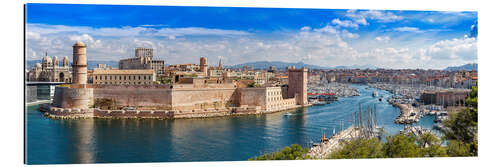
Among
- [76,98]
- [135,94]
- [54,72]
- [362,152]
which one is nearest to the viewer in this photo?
[362,152]

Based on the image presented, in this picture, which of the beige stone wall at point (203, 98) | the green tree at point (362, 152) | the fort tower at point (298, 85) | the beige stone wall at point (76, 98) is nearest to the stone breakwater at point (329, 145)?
the green tree at point (362, 152)

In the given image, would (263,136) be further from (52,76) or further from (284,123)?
(52,76)

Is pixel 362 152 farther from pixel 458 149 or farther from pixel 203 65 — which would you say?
pixel 203 65

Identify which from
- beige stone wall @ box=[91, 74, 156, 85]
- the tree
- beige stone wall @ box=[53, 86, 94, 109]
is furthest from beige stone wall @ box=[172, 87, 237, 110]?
the tree

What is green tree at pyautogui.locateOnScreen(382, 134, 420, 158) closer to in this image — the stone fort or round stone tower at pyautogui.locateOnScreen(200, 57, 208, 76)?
the stone fort

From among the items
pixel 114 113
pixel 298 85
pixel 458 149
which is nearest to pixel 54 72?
pixel 114 113

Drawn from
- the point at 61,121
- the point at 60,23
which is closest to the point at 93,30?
the point at 60,23

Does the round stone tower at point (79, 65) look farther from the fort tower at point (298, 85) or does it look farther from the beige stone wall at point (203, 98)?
the fort tower at point (298, 85)
